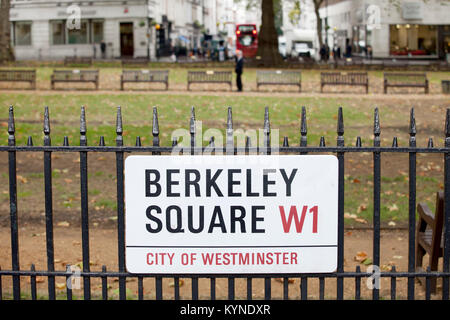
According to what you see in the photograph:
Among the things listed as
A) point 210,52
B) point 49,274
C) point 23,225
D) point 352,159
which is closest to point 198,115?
point 352,159

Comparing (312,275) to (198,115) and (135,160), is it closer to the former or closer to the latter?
(135,160)

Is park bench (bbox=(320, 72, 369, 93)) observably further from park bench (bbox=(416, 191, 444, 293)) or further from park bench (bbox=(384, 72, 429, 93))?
park bench (bbox=(416, 191, 444, 293))

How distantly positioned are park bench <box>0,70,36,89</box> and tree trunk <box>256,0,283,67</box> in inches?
790

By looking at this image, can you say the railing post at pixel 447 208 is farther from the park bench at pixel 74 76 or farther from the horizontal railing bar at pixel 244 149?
the park bench at pixel 74 76

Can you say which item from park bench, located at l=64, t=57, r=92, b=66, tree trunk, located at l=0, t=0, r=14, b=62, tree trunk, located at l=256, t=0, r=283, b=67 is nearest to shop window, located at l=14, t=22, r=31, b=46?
park bench, located at l=64, t=57, r=92, b=66

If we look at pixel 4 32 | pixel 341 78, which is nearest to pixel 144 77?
pixel 341 78

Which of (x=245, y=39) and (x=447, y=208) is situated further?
(x=245, y=39)

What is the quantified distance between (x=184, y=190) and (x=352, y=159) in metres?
9.97

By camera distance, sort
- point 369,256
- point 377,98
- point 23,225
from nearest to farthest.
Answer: point 369,256 < point 23,225 < point 377,98

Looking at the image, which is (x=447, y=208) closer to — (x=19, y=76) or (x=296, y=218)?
(x=296, y=218)

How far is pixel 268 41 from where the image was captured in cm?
5003

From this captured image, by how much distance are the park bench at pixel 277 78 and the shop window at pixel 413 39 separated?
3306 centimetres

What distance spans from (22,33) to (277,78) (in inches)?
1587

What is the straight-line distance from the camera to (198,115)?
22.0 metres
